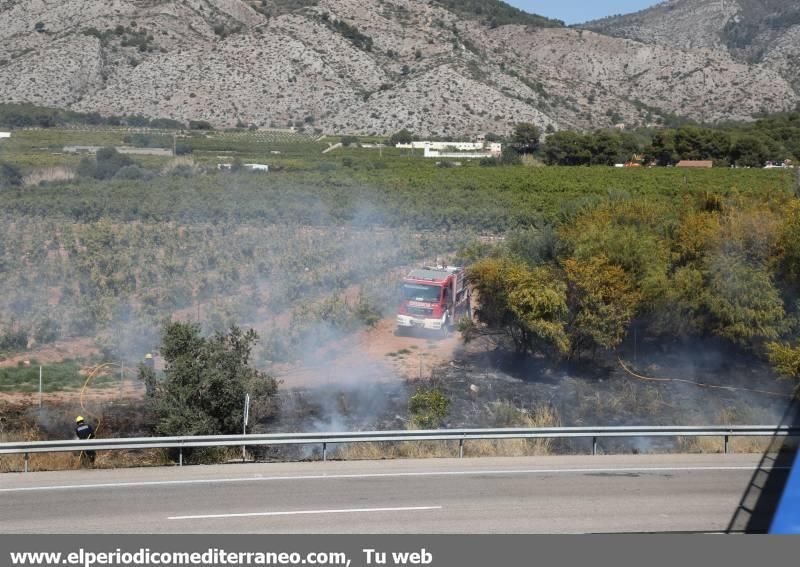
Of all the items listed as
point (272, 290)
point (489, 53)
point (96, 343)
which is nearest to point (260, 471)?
point (96, 343)

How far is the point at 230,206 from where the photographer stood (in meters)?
52.8

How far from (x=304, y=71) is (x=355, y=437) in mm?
91878

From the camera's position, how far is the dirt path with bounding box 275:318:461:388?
25.1 meters

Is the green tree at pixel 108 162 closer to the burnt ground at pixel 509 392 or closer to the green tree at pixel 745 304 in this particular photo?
the burnt ground at pixel 509 392

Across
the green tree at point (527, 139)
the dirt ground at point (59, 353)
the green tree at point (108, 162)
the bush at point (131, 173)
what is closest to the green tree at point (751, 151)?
the green tree at point (527, 139)

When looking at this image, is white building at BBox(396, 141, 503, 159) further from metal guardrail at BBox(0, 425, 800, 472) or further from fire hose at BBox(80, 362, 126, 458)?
metal guardrail at BBox(0, 425, 800, 472)

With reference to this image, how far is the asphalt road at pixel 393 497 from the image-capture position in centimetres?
1080

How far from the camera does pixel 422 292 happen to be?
29.4m

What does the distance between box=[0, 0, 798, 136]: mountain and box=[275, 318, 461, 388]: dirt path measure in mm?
68234

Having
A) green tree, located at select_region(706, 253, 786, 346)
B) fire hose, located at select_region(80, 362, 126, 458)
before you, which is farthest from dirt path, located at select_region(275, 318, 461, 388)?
green tree, located at select_region(706, 253, 786, 346)

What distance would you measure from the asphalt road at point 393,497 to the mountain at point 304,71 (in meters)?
83.2

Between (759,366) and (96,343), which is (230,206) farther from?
(759,366)
